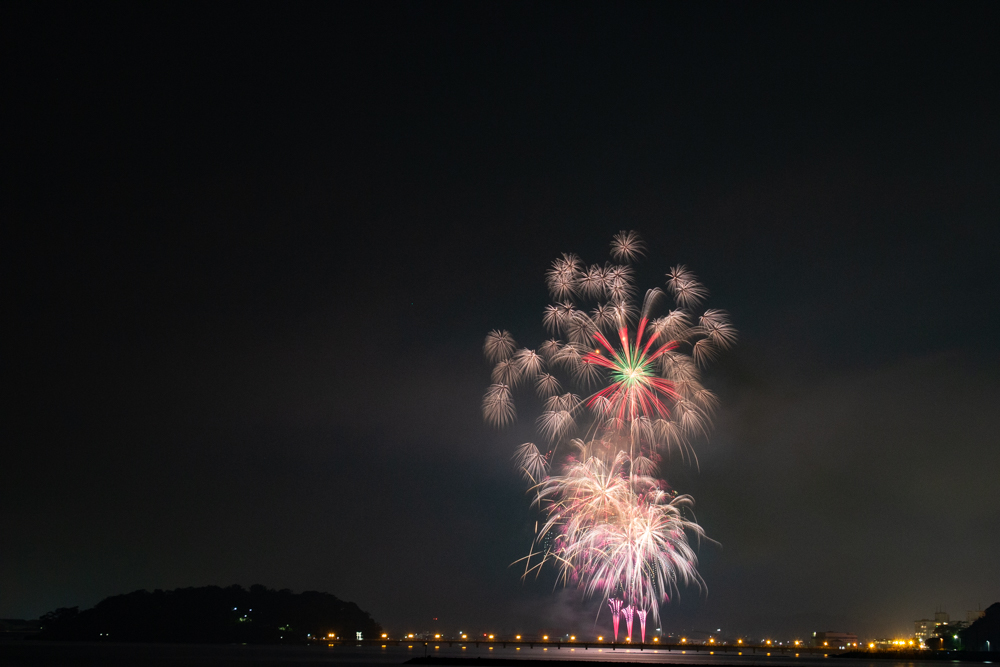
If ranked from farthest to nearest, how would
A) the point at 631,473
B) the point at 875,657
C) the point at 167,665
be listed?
the point at 875,657 → the point at 167,665 → the point at 631,473

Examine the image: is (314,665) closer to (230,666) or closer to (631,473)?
(230,666)

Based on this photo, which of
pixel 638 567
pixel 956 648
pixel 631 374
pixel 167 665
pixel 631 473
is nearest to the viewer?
pixel 631 374

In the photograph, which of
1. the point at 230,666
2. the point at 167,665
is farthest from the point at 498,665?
the point at 167,665

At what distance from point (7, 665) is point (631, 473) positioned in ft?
291

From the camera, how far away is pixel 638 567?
7412 cm

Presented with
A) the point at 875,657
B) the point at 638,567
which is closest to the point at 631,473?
the point at 638,567

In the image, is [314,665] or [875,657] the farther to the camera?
[875,657]

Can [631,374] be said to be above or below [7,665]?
above

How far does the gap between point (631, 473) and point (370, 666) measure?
78650 millimetres

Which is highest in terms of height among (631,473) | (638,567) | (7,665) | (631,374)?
(631,374)

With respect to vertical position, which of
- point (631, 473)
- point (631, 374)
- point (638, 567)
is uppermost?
point (631, 374)

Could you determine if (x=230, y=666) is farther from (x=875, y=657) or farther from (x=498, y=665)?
(x=875, y=657)

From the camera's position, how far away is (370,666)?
427ft

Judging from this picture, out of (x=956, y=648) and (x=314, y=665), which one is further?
(x=956, y=648)
